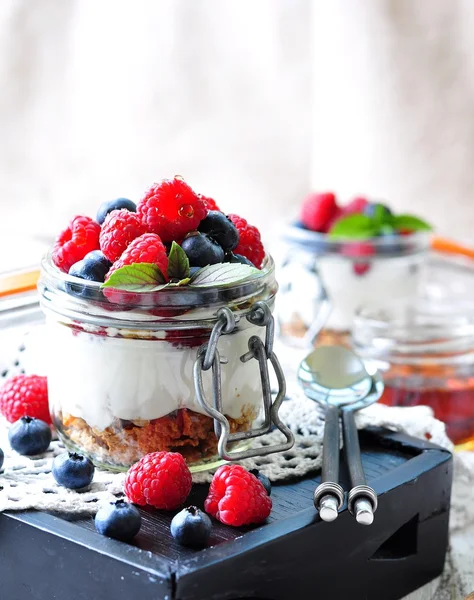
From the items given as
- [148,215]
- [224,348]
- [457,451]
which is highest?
[148,215]

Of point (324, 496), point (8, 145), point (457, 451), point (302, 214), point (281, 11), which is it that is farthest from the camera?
point (281, 11)

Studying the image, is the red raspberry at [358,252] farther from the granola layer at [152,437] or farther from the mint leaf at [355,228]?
the granola layer at [152,437]

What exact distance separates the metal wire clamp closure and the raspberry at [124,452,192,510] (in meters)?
0.04

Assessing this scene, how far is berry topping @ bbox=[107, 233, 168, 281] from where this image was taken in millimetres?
744

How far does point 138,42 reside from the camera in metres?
1.98

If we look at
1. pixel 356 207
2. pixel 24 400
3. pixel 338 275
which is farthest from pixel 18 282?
pixel 356 207

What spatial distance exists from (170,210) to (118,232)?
46mm

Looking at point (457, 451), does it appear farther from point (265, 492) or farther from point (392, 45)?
point (392, 45)

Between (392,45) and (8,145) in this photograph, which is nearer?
(8,145)

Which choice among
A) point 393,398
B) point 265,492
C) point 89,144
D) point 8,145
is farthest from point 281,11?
point 265,492

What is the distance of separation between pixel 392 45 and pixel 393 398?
131cm

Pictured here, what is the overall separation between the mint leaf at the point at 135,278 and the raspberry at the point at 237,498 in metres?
0.16

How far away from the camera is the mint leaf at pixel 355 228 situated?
1.46 meters

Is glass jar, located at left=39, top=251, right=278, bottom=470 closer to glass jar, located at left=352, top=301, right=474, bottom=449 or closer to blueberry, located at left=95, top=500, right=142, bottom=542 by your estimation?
blueberry, located at left=95, top=500, right=142, bottom=542
